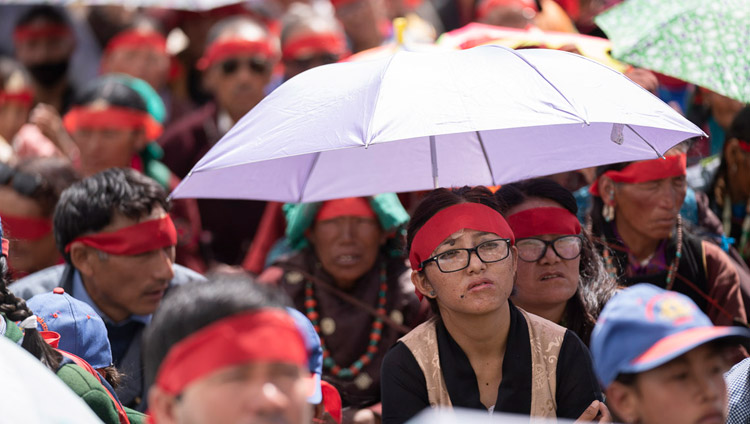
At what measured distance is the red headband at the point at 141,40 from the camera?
8.44 metres

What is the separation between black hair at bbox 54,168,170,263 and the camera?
5016 mm

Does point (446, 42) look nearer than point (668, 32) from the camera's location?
No

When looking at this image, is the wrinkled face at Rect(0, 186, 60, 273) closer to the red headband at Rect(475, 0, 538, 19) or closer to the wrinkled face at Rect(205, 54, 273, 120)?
the wrinkled face at Rect(205, 54, 273, 120)

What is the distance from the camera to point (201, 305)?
2.64 meters

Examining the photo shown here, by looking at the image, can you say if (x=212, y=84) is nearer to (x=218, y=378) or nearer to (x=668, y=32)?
(x=668, y=32)

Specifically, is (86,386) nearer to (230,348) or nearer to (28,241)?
(230,348)

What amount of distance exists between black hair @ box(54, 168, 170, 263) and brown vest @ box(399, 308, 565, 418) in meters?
1.65

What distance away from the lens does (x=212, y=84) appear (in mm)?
8031

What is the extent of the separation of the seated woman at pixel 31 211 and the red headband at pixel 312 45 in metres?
2.04

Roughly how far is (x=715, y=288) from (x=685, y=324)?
8.37ft

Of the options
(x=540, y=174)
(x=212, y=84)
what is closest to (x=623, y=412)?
(x=540, y=174)

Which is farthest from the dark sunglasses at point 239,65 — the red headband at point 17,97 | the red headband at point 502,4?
the red headband at point 502,4

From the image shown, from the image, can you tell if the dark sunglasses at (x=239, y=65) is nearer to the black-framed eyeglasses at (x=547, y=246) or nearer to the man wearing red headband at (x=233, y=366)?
the black-framed eyeglasses at (x=547, y=246)

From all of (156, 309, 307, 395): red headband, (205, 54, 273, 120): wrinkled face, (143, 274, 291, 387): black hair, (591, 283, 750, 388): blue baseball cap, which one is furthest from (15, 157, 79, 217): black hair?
(591, 283, 750, 388): blue baseball cap
